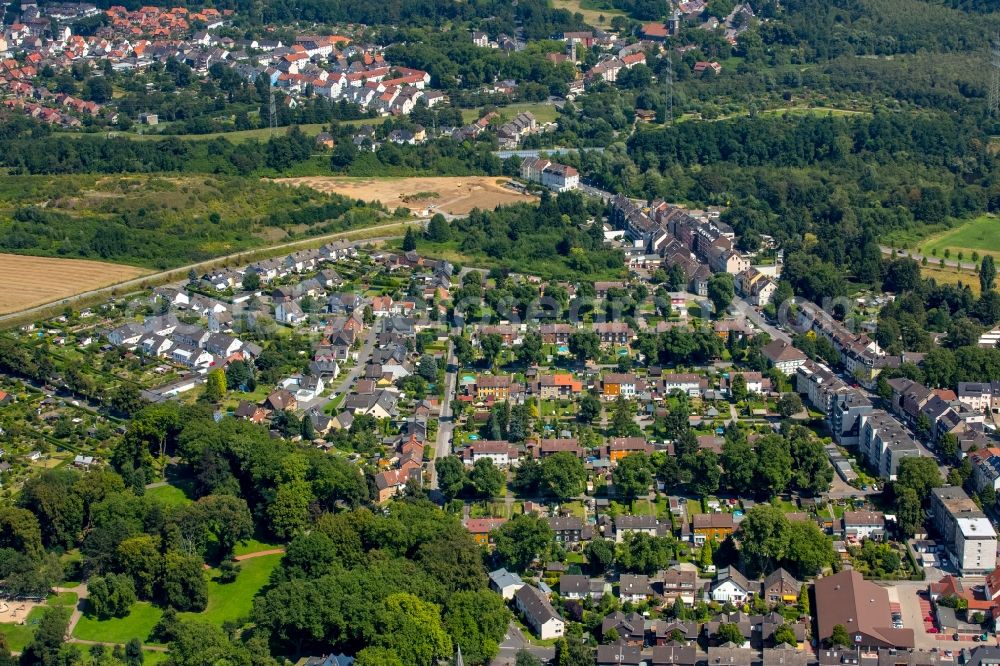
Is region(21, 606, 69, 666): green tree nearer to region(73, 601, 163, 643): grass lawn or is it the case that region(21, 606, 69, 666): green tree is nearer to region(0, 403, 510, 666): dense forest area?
region(0, 403, 510, 666): dense forest area

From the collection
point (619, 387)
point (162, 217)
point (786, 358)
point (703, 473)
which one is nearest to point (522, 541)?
point (703, 473)

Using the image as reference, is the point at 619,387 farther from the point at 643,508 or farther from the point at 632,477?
the point at 643,508

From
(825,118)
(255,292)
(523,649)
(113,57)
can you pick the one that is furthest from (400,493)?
(113,57)

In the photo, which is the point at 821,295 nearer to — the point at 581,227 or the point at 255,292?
the point at 581,227

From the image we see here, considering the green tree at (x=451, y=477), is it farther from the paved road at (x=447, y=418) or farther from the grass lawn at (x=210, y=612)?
the grass lawn at (x=210, y=612)

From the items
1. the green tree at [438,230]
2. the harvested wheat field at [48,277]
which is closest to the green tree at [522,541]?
the green tree at [438,230]

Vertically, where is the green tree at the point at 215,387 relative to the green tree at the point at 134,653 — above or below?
above

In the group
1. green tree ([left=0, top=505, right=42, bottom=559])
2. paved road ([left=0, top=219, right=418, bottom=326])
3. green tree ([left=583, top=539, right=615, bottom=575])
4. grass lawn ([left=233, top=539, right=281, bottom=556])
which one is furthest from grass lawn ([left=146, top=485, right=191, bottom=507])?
paved road ([left=0, top=219, right=418, bottom=326])
